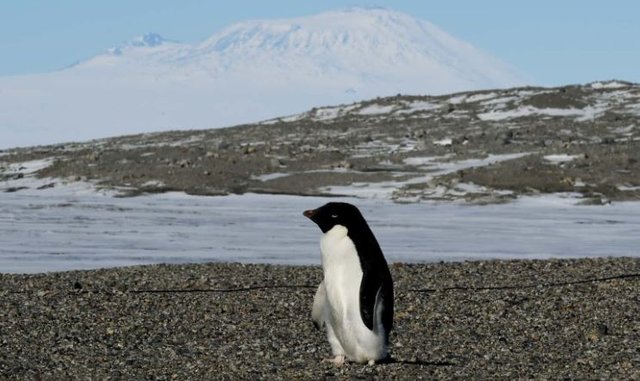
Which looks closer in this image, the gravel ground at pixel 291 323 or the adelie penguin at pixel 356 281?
the adelie penguin at pixel 356 281

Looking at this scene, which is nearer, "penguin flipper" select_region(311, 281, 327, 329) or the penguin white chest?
the penguin white chest

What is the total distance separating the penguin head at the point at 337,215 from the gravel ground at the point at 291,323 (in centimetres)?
96

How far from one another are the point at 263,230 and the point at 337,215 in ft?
37.8

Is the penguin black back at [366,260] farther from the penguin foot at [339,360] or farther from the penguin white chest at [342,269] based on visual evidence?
the penguin foot at [339,360]

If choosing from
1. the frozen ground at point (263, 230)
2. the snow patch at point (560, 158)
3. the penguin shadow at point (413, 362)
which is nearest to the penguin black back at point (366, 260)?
the penguin shadow at point (413, 362)

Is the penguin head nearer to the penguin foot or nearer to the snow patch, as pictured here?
the penguin foot

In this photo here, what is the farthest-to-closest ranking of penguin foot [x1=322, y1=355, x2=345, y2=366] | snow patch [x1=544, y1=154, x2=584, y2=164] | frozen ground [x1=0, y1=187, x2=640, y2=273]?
snow patch [x1=544, y1=154, x2=584, y2=164] < frozen ground [x1=0, y1=187, x2=640, y2=273] < penguin foot [x1=322, y1=355, x2=345, y2=366]

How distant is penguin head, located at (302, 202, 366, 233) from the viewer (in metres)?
7.94

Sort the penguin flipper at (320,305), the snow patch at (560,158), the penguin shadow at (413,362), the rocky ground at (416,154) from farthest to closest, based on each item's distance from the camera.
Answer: the snow patch at (560,158) < the rocky ground at (416,154) < the penguin flipper at (320,305) < the penguin shadow at (413,362)

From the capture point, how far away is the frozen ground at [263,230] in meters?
16.0

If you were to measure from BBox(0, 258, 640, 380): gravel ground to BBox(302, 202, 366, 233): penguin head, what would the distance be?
0.96m

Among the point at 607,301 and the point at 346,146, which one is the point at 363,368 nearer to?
the point at 607,301

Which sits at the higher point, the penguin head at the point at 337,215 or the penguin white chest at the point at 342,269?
the penguin head at the point at 337,215

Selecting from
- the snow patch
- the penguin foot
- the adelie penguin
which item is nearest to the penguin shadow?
the adelie penguin
